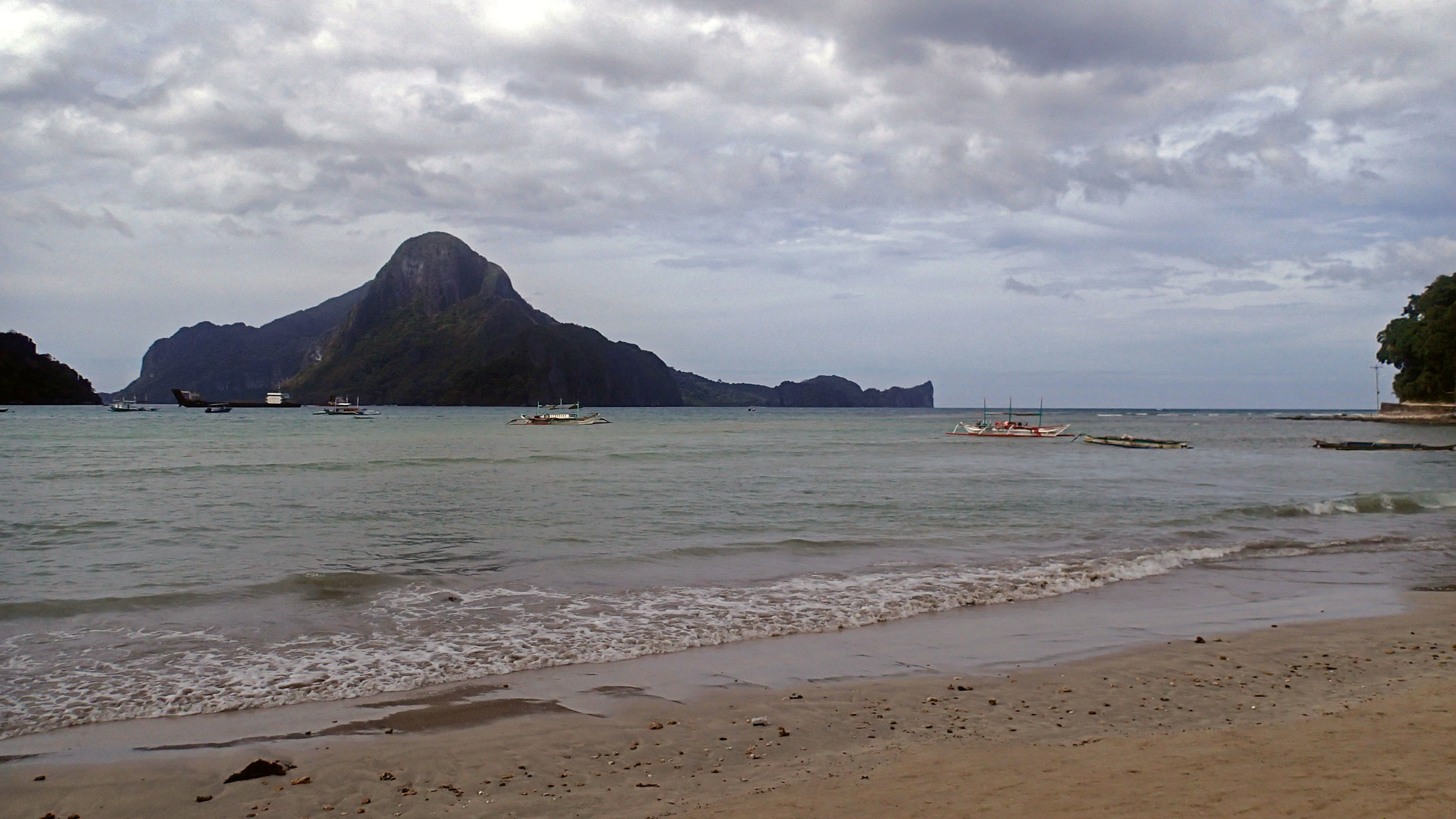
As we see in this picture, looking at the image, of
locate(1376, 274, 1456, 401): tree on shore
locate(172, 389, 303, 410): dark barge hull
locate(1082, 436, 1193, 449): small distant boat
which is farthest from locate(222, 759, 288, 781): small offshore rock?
locate(172, 389, 303, 410): dark barge hull

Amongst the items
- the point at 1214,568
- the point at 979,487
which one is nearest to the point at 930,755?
the point at 1214,568

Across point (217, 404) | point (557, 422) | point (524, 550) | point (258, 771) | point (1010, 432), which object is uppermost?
point (217, 404)

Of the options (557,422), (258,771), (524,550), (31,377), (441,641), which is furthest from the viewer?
(31,377)

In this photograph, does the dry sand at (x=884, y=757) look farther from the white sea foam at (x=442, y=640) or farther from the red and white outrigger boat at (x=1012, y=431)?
the red and white outrigger boat at (x=1012, y=431)

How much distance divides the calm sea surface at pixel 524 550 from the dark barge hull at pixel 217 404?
142 metres

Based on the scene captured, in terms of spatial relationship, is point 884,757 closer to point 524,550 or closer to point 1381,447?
point 524,550

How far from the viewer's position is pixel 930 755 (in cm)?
555

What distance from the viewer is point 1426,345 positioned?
316 ft

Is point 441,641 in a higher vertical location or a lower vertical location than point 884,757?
lower

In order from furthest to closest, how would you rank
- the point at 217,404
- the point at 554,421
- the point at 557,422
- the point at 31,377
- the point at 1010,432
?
the point at 31,377 < the point at 217,404 < the point at 557,422 < the point at 554,421 < the point at 1010,432

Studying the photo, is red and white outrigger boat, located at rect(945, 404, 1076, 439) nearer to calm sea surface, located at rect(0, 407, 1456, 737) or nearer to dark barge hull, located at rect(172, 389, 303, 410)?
calm sea surface, located at rect(0, 407, 1456, 737)

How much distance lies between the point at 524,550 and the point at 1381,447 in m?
59.4

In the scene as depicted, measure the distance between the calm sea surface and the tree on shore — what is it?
243 ft

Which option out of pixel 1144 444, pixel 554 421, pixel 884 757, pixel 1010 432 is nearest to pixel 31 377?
pixel 554 421
